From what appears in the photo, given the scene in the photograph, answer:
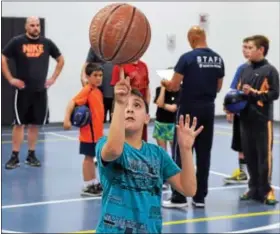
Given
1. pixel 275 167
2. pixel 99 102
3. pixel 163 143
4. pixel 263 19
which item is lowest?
pixel 275 167

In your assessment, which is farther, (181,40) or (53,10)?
(181,40)

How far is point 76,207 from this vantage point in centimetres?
658

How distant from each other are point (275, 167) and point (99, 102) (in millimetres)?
3326

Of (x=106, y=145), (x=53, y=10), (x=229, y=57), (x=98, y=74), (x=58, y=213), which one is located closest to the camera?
(x=106, y=145)

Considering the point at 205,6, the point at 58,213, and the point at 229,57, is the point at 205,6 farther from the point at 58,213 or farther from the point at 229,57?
the point at 58,213

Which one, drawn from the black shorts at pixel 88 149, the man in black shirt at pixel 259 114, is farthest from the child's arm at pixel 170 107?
the black shorts at pixel 88 149

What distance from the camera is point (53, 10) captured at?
1348cm

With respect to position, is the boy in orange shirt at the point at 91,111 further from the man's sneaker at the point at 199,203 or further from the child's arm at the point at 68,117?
the man's sneaker at the point at 199,203

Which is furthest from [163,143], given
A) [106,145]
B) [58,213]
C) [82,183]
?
[106,145]

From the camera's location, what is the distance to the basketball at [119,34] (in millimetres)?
3297

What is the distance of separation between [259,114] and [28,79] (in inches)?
135


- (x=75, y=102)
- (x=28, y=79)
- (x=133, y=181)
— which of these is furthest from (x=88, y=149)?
(x=133, y=181)

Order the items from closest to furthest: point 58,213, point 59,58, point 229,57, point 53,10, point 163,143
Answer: point 58,213 → point 163,143 → point 59,58 → point 53,10 → point 229,57

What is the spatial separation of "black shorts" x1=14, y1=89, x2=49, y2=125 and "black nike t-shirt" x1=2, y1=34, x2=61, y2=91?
96 millimetres
